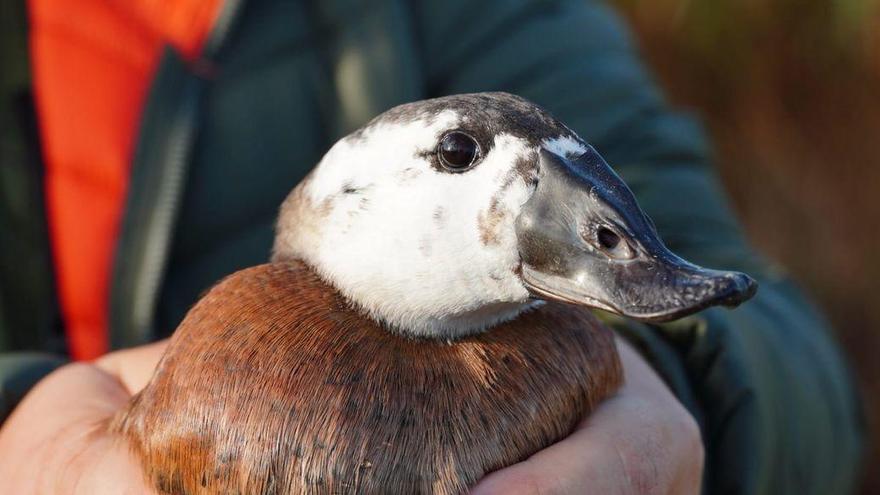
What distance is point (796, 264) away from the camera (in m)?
3.95

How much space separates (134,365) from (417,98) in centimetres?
81

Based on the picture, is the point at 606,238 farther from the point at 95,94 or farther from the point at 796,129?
the point at 796,129

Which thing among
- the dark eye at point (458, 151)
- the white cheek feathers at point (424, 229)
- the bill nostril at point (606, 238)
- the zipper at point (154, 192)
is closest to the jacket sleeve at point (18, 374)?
the zipper at point (154, 192)

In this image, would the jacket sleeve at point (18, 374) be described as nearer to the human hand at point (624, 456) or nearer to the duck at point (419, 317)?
the duck at point (419, 317)

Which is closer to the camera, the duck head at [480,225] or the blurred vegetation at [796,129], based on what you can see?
the duck head at [480,225]

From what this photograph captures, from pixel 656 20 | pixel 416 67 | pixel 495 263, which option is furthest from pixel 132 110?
pixel 656 20

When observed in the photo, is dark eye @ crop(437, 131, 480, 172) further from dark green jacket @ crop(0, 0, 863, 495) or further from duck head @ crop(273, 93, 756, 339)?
dark green jacket @ crop(0, 0, 863, 495)

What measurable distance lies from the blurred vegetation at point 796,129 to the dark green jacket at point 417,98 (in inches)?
67.1

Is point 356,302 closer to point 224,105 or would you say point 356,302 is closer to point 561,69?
point 224,105

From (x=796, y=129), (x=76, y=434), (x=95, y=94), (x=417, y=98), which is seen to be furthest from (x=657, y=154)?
(x=796, y=129)

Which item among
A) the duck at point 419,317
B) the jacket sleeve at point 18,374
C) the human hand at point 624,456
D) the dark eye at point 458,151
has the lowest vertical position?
the jacket sleeve at point 18,374

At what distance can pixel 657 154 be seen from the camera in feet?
7.05

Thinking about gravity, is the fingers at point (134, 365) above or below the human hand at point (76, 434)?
above

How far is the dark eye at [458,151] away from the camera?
121cm
